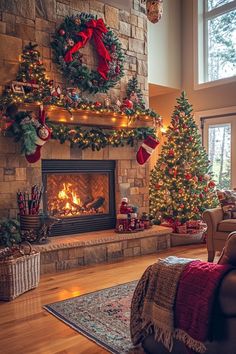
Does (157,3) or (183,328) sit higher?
(157,3)

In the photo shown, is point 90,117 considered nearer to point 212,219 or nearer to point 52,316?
point 212,219

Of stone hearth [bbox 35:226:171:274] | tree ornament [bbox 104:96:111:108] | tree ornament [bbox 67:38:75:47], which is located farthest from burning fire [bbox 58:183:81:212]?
tree ornament [bbox 67:38:75:47]

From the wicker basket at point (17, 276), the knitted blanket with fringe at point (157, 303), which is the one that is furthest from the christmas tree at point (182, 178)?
the knitted blanket with fringe at point (157, 303)

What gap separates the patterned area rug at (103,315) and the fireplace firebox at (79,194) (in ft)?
5.30

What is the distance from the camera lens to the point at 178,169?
5.98 meters

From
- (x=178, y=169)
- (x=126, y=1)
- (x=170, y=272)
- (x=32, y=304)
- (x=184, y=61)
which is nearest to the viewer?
(x=170, y=272)

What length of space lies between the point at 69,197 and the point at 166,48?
11.9 feet

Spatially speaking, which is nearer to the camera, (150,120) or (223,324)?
(223,324)

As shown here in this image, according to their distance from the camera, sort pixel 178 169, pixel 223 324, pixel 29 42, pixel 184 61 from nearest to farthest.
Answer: pixel 223 324
pixel 29 42
pixel 178 169
pixel 184 61

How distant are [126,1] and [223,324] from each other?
4933 millimetres

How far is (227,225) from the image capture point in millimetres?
4488

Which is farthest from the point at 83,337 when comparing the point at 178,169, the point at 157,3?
the point at 178,169

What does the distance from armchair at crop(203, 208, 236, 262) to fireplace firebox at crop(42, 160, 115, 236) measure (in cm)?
155

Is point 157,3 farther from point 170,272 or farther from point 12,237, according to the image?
point 12,237
